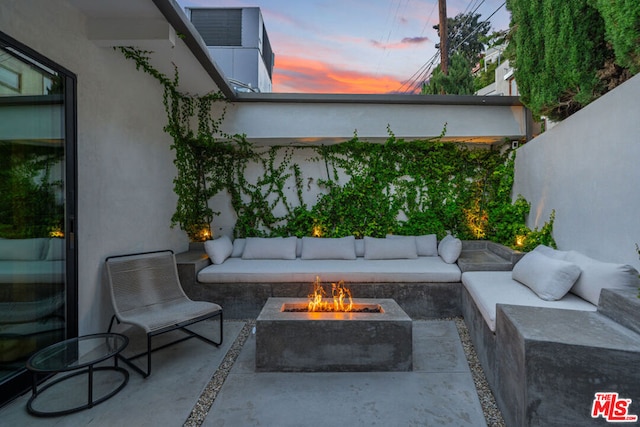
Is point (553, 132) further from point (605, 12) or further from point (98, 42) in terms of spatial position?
point (98, 42)

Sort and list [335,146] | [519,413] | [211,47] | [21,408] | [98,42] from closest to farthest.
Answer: [519,413], [21,408], [98,42], [335,146], [211,47]

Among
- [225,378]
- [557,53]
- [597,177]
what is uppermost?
[557,53]

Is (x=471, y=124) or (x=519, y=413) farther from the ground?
(x=471, y=124)

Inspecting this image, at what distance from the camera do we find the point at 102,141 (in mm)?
3289

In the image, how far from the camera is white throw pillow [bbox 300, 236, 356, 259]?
16.1 ft

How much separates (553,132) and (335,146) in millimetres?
3105

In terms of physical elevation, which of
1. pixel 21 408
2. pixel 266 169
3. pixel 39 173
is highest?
pixel 266 169

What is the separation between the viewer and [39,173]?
8.46ft

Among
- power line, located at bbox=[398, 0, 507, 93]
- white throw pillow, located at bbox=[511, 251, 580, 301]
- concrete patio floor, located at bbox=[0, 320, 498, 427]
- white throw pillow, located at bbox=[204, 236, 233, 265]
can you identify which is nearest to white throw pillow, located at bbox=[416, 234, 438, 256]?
white throw pillow, located at bbox=[511, 251, 580, 301]

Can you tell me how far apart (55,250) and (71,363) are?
0.97 m

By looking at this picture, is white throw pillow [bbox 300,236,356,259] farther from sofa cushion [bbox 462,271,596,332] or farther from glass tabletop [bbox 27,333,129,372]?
glass tabletop [bbox 27,333,129,372]

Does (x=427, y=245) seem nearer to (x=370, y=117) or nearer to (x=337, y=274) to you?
(x=337, y=274)

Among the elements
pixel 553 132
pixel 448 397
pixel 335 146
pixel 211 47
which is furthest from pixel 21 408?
pixel 211 47

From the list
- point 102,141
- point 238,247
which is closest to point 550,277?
point 238,247
